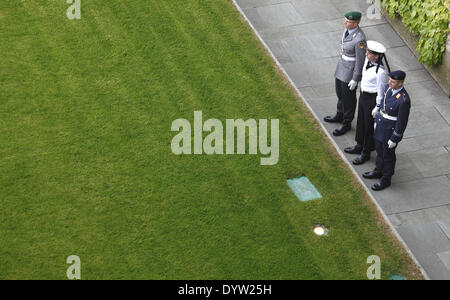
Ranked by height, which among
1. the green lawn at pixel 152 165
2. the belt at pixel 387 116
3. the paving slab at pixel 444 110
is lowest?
the green lawn at pixel 152 165

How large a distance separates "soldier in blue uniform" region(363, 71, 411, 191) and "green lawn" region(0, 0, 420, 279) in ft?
1.56

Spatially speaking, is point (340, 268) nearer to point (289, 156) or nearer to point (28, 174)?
point (289, 156)

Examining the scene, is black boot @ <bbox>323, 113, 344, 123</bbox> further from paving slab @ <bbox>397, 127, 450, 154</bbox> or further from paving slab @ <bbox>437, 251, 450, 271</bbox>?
paving slab @ <bbox>437, 251, 450, 271</bbox>

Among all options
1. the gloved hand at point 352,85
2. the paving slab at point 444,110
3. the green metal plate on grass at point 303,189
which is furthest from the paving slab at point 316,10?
the green metal plate on grass at point 303,189

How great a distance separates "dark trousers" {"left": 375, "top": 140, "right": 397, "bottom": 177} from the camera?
984 cm

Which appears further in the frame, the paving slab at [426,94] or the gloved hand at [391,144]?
the paving slab at [426,94]

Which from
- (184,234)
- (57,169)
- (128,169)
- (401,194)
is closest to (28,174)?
(57,169)

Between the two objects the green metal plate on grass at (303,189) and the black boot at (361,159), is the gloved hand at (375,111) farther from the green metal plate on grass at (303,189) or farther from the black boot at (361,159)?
the green metal plate on grass at (303,189)

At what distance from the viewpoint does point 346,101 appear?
10852 millimetres

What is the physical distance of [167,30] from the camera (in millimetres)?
12930

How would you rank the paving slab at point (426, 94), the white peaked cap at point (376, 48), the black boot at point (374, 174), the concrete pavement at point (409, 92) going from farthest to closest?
the paving slab at point (426, 94)
the black boot at point (374, 174)
the white peaked cap at point (376, 48)
the concrete pavement at point (409, 92)

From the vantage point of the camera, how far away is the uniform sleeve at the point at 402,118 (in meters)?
9.31

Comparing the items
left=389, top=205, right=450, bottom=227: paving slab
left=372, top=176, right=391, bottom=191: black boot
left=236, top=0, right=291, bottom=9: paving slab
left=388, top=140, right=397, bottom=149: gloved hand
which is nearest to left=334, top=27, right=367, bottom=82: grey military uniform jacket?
left=388, top=140, right=397, bottom=149: gloved hand

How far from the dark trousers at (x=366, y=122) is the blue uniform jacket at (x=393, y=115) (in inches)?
14.8
